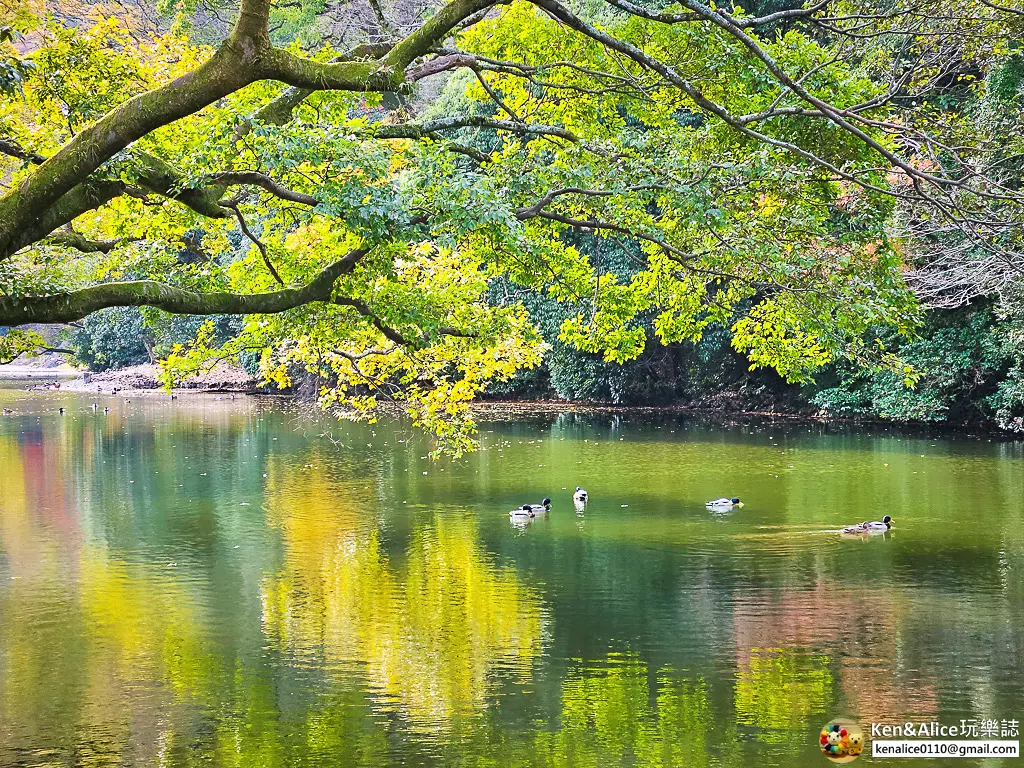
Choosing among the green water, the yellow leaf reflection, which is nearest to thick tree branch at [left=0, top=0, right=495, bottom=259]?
the green water

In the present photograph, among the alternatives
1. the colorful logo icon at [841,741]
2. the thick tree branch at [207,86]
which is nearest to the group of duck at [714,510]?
the colorful logo icon at [841,741]

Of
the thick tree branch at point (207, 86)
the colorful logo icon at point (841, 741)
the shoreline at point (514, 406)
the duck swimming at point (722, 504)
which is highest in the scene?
the thick tree branch at point (207, 86)

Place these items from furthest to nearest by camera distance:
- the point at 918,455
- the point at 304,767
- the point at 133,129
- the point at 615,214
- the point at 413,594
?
the point at 918,455, the point at 413,594, the point at 615,214, the point at 304,767, the point at 133,129

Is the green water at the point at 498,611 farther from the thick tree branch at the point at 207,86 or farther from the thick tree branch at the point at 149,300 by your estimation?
the thick tree branch at the point at 207,86

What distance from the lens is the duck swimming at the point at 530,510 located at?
16453mm

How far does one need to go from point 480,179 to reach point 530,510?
968 centimetres

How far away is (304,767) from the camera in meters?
7.57

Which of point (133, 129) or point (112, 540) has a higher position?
point (133, 129)

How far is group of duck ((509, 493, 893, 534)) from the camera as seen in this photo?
15211 mm

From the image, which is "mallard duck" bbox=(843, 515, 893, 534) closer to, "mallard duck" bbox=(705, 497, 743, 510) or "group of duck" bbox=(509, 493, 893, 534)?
"group of duck" bbox=(509, 493, 893, 534)

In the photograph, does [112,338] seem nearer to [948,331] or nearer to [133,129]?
[948,331]

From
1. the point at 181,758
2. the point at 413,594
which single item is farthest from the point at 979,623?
the point at 181,758

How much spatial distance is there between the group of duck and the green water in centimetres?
25

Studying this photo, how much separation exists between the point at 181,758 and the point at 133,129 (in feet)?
15.2
